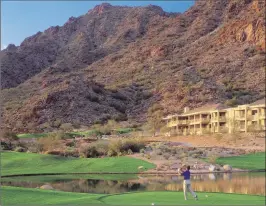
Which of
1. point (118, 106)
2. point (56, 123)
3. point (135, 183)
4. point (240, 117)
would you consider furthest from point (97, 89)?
point (135, 183)

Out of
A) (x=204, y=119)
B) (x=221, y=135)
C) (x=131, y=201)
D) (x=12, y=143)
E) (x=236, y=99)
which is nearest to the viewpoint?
(x=131, y=201)

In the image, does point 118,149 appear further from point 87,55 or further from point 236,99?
point 87,55

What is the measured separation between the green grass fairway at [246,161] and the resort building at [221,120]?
14315 millimetres

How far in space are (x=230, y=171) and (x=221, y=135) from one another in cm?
2255

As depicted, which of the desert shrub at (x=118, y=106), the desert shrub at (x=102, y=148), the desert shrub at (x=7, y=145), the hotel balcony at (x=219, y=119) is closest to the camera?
the desert shrub at (x=102, y=148)

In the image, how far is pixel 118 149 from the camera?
40.6 metres

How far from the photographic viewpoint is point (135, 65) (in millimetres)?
108500

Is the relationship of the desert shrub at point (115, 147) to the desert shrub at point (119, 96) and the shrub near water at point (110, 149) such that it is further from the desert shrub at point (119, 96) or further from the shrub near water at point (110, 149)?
the desert shrub at point (119, 96)

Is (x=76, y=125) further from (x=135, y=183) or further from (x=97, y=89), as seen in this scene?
(x=135, y=183)

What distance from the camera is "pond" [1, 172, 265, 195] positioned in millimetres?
21291

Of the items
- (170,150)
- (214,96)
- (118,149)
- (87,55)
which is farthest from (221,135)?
(87,55)

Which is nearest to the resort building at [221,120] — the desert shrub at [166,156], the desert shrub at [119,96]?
Result: the desert shrub at [119,96]

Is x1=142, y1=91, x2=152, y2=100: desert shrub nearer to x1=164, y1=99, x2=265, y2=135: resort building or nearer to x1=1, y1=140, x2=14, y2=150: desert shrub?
x1=164, y1=99, x2=265, y2=135: resort building

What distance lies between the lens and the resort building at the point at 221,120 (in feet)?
192
